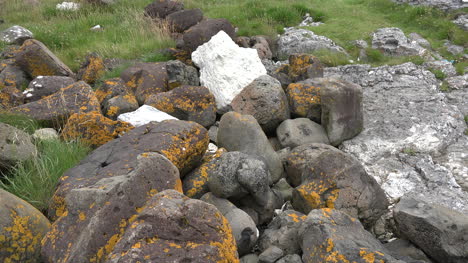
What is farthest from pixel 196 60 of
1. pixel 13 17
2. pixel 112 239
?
pixel 13 17

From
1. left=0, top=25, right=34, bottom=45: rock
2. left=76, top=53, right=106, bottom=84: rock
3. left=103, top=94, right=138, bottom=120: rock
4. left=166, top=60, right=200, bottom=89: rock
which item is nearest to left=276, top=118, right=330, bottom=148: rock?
left=166, top=60, right=200, bottom=89: rock

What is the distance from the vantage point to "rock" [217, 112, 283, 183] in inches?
224

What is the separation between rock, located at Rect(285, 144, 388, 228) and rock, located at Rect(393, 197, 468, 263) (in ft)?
1.57

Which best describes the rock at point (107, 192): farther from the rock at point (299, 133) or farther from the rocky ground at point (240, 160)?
the rock at point (299, 133)

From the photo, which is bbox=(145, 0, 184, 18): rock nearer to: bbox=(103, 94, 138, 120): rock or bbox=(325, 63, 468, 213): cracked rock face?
bbox=(103, 94, 138, 120): rock

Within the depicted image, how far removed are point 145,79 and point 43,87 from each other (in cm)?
196

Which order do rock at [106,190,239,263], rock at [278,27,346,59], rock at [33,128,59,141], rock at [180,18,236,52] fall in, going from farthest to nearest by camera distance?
rock at [278,27,346,59]
rock at [180,18,236,52]
rock at [33,128,59,141]
rock at [106,190,239,263]

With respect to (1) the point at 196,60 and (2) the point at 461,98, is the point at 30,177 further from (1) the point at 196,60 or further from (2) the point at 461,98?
(2) the point at 461,98

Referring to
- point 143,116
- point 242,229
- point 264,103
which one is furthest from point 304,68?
point 242,229

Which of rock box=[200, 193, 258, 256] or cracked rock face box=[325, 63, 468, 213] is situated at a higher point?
rock box=[200, 193, 258, 256]

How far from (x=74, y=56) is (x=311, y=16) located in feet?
26.9

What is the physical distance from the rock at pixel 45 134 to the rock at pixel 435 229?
490cm

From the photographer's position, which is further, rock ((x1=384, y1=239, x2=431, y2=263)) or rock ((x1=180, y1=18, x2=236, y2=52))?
rock ((x1=180, y1=18, x2=236, y2=52))

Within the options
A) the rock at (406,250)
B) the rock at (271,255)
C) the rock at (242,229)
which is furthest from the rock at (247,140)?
the rock at (406,250)
